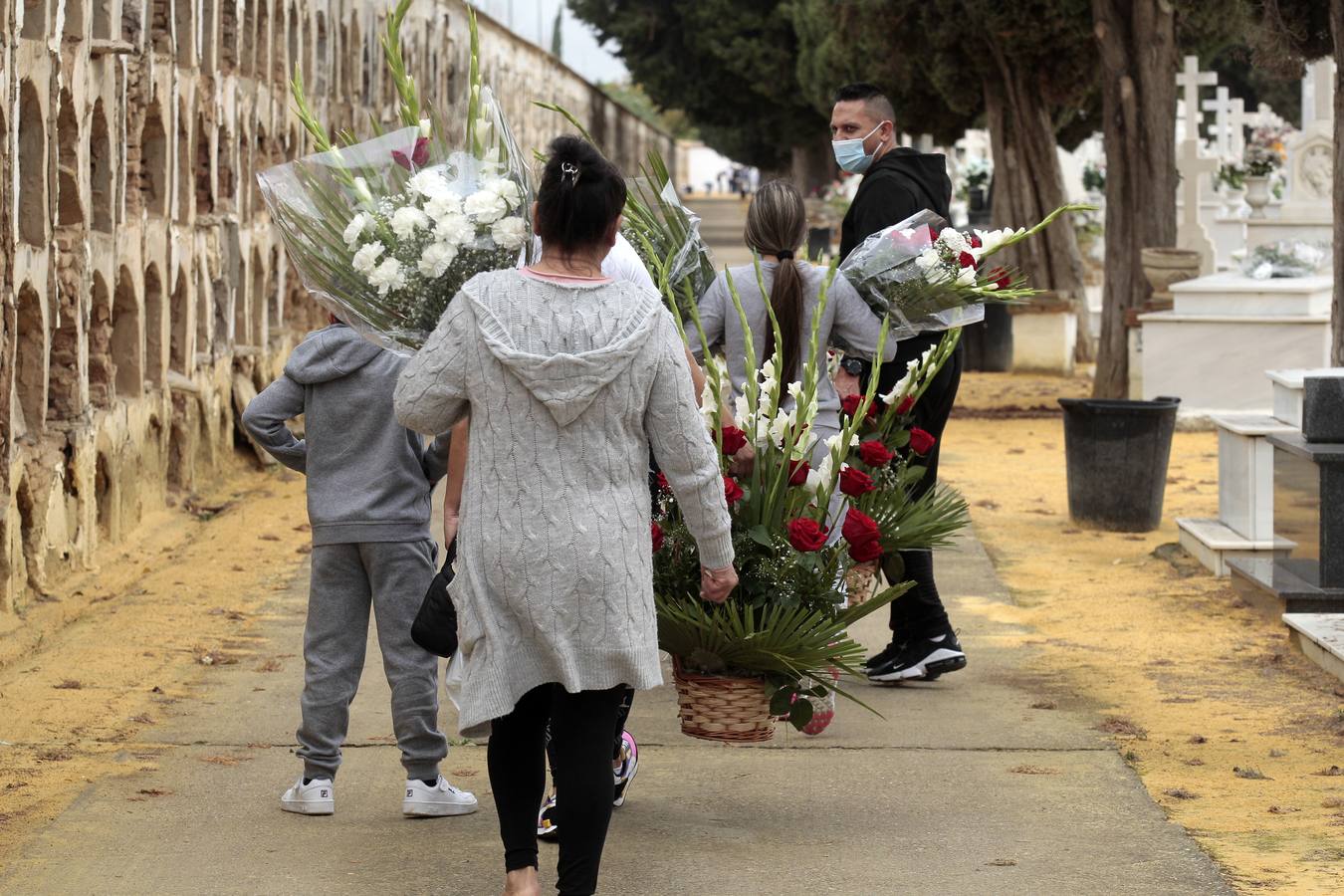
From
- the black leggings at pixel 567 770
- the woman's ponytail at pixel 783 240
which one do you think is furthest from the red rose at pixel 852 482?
the black leggings at pixel 567 770

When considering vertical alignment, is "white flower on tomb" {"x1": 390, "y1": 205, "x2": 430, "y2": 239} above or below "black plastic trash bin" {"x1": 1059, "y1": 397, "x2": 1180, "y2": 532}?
above

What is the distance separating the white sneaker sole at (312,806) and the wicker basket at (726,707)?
1016 millimetres

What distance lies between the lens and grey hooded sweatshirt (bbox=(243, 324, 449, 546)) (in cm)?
480

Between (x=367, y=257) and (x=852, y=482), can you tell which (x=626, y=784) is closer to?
(x=852, y=482)

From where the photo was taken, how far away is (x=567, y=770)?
12.7 feet

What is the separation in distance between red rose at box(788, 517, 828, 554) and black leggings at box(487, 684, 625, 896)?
722mm

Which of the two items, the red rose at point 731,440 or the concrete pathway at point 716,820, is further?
the red rose at point 731,440

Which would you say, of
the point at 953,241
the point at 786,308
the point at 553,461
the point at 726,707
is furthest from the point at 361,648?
the point at 953,241

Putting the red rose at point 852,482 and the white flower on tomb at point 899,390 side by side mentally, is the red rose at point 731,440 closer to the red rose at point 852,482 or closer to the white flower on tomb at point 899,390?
the red rose at point 852,482

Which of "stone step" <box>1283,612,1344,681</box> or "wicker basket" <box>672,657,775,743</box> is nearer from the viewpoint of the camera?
"wicker basket" <box>672,657,775,743</box>

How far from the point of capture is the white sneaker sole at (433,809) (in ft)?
16.1

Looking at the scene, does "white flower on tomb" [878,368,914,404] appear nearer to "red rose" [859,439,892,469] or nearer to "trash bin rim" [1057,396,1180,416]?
"red rose" [859,439,892,469]

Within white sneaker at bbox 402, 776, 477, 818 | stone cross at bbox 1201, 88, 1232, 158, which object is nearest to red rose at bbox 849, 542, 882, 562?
white sneaker at bbox 402, 776, 477, 818

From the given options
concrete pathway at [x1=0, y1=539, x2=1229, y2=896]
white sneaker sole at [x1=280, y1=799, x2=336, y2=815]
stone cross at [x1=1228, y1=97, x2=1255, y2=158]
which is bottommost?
concrete pathway at [x1=0, y1=539, x2=1229, y2=896]
